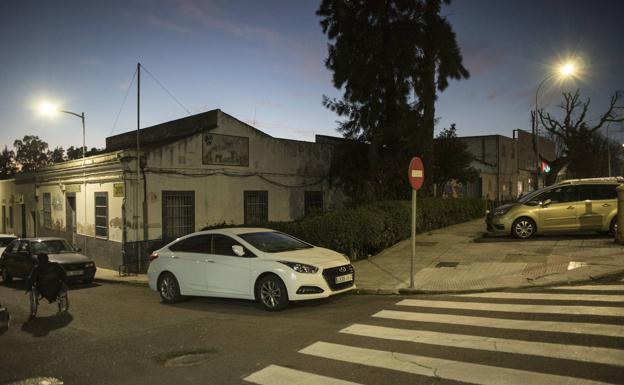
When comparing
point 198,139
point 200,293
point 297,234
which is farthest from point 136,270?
Answer: point 200,293

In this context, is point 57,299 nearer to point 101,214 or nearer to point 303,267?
point 303,267

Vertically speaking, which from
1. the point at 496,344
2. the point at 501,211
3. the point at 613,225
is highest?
the point at 501,211

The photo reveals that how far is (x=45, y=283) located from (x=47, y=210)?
1759 cm

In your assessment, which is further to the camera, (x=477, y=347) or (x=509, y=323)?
(x=509, y=323)

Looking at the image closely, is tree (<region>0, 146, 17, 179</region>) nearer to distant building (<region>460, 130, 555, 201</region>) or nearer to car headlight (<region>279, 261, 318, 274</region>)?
distant building (<region>460, 130, 555, 201</region>)

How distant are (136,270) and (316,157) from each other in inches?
385

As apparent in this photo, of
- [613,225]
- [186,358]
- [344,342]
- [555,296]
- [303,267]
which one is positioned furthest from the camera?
[613,225]

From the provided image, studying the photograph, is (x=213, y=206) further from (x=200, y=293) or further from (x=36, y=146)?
(x=36, y=146)

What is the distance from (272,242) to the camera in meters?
9.86

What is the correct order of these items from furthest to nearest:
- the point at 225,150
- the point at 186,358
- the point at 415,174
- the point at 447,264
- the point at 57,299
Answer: the point at 225,150, the point at 447,264, the point at 415,174, the point at 57,299, the point at 186,358

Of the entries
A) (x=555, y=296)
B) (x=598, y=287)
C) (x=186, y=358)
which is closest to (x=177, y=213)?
(x=186, y=358)

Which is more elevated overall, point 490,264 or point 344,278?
point 344,278

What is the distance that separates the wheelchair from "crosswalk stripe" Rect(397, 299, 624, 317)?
6785 millimetres

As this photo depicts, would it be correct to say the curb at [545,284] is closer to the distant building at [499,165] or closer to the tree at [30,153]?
the distant building at [499,165]
